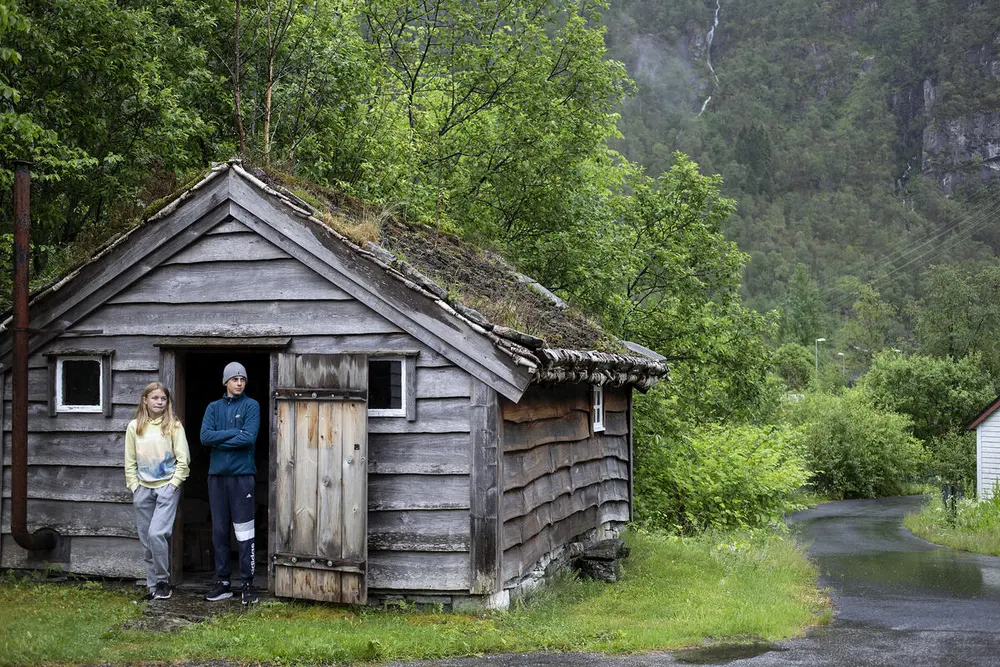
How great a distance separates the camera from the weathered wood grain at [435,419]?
962cm

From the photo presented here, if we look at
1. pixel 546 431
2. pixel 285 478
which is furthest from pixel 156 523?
pixel 546 431

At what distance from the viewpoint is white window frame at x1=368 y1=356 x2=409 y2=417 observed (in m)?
9.79

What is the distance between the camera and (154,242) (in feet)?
34.1

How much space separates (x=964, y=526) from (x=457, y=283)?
22.5m

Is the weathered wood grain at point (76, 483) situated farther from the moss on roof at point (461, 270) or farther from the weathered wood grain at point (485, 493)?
the weathered wood grain at point (485, 493)

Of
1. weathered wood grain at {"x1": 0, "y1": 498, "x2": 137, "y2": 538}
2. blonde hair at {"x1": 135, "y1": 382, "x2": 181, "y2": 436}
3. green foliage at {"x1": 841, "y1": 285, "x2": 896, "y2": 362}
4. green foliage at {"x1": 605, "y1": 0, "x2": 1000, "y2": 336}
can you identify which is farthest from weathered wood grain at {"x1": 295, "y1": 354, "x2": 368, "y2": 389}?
green foliage at {"x1": 605, "y1": 0, "x2": 1000, "y2": 336}

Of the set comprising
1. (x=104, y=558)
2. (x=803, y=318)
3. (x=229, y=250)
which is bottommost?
(x=104, y=558)

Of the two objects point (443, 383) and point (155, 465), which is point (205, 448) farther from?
point (443, 383)

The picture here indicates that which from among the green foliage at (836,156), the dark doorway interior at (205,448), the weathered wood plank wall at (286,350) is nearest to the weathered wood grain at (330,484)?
the weathered wood plank wall at (286,350)

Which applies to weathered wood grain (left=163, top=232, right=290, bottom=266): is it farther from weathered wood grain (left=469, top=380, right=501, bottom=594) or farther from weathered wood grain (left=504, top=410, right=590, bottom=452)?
weathered wood grain (left=504, top=410, right=590, bottom=452)

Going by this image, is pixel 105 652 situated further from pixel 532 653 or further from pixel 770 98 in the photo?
pixel 770 98

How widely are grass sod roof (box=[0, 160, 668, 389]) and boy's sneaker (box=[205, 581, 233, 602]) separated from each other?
337 cm

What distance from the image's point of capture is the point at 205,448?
1268 cm

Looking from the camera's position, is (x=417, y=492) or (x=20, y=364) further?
(x=20, y=364)
